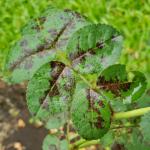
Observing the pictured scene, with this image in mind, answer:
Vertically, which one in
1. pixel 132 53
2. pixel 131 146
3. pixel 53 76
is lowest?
pixel 131 146

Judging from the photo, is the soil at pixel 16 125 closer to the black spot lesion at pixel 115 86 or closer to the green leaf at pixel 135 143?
the green leaf at pixel 135 143

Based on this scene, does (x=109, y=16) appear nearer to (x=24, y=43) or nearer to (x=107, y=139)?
(x=107, y=139)

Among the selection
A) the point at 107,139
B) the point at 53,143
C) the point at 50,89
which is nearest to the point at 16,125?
the point at 53,143

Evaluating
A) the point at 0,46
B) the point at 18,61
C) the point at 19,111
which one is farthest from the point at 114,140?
the point at 0,46

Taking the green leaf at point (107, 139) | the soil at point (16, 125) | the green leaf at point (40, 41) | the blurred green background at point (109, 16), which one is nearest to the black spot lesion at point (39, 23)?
the green leaf at point (40, 41)

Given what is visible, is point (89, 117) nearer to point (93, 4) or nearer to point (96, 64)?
point (96, 64)

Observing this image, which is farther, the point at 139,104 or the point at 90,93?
the point at 139,104
